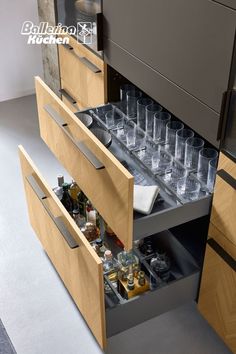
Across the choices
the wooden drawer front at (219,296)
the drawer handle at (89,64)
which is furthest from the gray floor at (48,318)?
the drawer handle at (89,64)

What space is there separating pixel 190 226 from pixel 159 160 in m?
0.36

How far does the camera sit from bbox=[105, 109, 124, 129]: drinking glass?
1820 millimetres

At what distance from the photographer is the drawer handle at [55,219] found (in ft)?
4.99

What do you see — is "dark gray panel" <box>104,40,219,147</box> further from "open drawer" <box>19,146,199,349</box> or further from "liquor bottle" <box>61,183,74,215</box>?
→ "liquor bottle" <box>61,183,74,215</box>

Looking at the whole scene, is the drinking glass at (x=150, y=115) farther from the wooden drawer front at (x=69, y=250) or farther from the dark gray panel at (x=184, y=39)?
the wooden drawer front at (x=69, y=250)

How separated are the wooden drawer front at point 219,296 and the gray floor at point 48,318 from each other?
13cm

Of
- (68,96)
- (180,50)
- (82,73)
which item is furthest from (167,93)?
(68,96)

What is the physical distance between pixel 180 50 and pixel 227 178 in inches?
14.5

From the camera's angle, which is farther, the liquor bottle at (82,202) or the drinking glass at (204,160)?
the liquor bottle at (82,202)

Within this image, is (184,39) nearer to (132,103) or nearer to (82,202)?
(132,103)

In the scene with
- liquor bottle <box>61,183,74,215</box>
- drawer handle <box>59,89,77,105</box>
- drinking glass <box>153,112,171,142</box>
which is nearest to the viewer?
drinking glass <box>153,112,171,142</box>

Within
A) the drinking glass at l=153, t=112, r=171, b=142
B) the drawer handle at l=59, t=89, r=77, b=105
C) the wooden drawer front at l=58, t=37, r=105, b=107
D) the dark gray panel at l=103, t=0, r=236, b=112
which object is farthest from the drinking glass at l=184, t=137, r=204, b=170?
the drawer handle at l=59, t=89, r=77, b=105

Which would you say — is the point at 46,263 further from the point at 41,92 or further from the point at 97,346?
the point at 41,92

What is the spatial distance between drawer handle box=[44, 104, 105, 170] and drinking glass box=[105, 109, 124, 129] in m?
0.22
